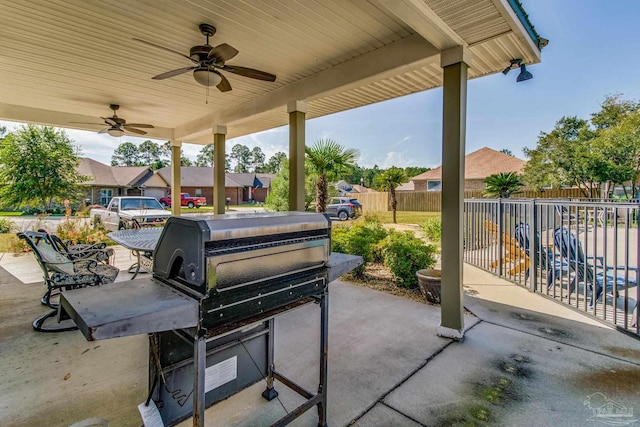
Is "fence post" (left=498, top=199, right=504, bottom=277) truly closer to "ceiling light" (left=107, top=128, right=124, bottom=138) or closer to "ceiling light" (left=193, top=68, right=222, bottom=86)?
"ceiling light" (left=193, top=68, right=222, bottom=86)

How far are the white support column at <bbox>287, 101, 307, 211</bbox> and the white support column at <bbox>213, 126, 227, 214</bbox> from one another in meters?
2.57

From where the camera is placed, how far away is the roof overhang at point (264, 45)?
2.94m

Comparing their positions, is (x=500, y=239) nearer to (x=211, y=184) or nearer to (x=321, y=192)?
(x=321, y=192)

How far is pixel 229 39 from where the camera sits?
3.67m

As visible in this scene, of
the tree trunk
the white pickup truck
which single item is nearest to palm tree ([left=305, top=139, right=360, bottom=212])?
the tree trunk

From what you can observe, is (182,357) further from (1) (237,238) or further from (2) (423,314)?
(2) (423,314)

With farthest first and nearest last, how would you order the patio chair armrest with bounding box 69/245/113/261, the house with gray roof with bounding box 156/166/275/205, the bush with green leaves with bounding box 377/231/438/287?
the house with gray roof with bounding box 156/166/275/205
the bush with green leaves with bounding box 377/231/438/287
the patio chair armrest with bounding box 69/245/113/261

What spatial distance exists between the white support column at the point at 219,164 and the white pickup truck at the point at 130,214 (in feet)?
8.69

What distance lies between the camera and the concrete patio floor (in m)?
2.04

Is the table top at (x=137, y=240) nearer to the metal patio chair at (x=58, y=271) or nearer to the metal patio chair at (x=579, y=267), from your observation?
the metal patio chair at (x=58, y=271)

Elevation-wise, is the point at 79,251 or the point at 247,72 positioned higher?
the point at 247,72

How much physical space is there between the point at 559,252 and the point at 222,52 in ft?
Answer: 16.4

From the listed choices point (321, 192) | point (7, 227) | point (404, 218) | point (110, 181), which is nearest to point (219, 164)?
point (321, 192)

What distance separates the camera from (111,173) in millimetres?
25438
